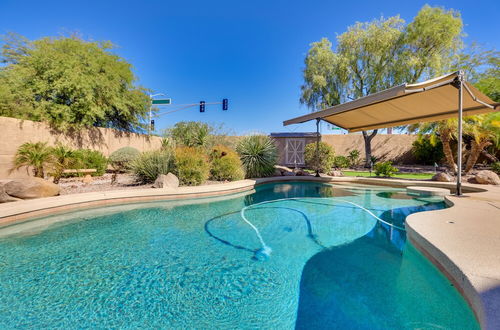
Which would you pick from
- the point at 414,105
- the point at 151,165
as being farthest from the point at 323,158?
the point at 151,165

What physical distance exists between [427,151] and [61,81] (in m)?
21.7

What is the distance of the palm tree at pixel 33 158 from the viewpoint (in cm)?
691

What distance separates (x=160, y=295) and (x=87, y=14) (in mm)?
11342

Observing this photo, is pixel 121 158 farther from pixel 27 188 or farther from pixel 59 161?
pixel 27 188

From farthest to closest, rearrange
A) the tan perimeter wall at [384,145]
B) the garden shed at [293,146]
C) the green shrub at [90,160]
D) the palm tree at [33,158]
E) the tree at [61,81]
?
the tan perimeter wall at [384,145], the garden shed at [293,146], the tree at [61,81], the green shrub at [90,160], the palm tree at [33,158]

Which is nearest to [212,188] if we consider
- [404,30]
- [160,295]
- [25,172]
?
[160,295]

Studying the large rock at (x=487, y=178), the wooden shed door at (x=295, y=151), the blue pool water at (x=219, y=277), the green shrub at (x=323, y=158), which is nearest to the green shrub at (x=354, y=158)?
the wooden shed door at (x=295, y=151)

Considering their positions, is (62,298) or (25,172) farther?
(25,172)

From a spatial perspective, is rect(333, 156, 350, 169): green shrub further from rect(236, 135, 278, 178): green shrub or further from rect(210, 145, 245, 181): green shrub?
rect(210, 145, 245, 181): green shrub

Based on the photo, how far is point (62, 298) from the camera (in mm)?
1991

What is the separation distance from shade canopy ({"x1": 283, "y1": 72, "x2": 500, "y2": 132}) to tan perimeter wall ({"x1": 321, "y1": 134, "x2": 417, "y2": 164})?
9.72 meters

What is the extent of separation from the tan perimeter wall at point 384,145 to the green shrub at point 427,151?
28.1 inches

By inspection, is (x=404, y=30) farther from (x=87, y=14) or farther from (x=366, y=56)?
(x=87, y=14)

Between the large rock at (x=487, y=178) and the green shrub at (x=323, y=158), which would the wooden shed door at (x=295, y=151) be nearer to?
the green shrub at (x=323, y=158)
